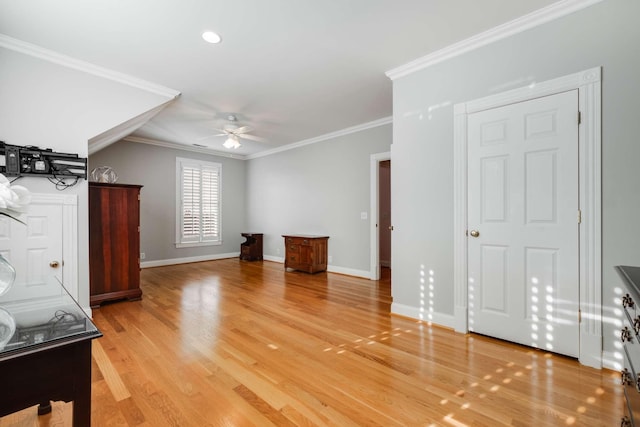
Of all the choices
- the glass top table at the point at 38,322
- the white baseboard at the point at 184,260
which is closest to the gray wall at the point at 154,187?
the white baseboard at the point at 184,260

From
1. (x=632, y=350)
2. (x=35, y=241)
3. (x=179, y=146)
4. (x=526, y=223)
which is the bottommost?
(x=632, y=350)

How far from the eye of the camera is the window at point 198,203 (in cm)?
677

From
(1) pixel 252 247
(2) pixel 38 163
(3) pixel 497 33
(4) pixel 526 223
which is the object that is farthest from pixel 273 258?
(3) pixel 497 33

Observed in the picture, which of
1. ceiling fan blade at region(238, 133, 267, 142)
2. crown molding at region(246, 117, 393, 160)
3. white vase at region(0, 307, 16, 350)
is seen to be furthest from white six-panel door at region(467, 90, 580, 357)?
ceiling fan blade at region(238, 133, 267, 142)

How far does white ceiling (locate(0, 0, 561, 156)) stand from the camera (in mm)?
2361

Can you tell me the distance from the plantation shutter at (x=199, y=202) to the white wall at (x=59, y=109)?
347cm

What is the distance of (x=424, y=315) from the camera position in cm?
312

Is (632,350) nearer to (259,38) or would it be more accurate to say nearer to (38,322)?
(38,322)

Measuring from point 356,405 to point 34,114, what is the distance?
12.9 ft

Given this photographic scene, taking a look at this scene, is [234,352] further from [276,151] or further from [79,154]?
[276,151]

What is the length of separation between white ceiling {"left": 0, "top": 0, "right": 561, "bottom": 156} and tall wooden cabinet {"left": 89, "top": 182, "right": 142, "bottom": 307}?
1515 mm

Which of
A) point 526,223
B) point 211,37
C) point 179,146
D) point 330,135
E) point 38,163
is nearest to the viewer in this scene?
point 526,223

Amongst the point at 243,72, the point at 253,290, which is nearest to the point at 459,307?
the point at 253,290

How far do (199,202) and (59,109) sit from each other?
411 centimetres
